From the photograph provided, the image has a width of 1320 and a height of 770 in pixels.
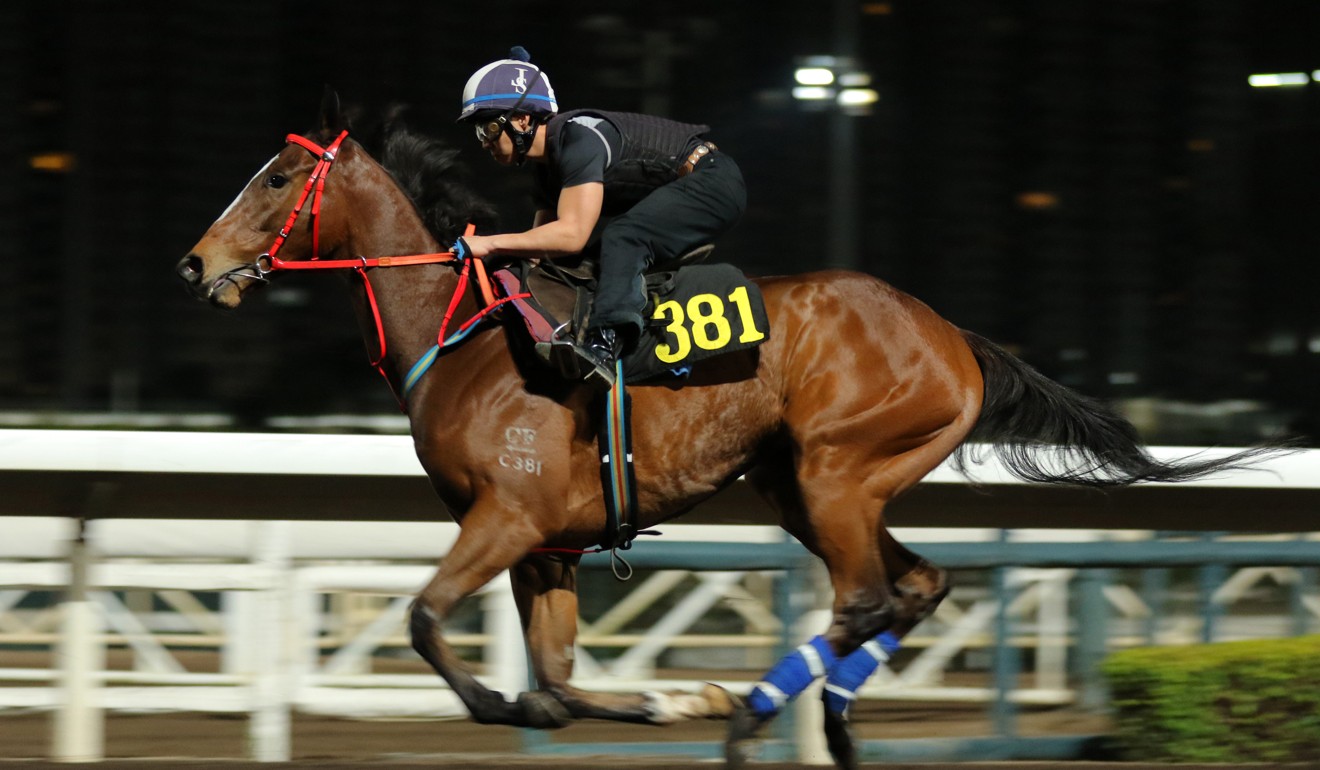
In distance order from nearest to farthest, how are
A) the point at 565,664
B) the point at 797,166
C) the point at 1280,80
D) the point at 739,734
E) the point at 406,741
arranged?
the point at 739,734 < the point at 565,664 < the point at 406,741 < the point at 797,166 < the point at 1280,80

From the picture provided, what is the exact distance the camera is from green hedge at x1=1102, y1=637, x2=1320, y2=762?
4.61m

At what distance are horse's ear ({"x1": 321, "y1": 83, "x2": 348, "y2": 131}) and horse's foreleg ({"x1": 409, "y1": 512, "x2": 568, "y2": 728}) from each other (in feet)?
3.42

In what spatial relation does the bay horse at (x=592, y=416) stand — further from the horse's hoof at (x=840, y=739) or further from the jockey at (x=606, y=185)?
the jockey at (x=606, y=185)

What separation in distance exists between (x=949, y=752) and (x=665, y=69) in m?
2.91

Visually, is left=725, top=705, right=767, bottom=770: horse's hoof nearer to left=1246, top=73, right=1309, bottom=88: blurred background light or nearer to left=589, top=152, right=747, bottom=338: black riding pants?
left=589, top=152, right=747, bottom=338: black riding pants

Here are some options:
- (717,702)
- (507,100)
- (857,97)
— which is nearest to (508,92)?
(507,100)

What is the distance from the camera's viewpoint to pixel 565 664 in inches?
157

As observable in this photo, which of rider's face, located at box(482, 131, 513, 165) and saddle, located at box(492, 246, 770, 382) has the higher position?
rider's face, located at box(482, 131, 513, 165)

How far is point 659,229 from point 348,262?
0.78 meters

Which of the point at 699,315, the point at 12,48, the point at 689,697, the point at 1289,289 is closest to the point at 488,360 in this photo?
the point at 699,315

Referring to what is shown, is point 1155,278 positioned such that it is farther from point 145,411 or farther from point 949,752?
point 145,411

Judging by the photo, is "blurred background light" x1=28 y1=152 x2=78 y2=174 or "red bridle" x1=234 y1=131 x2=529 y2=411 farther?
"blurred background light" x1=28 y1=152 x2=78 y2=174

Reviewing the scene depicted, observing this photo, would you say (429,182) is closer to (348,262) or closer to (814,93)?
(348,262)

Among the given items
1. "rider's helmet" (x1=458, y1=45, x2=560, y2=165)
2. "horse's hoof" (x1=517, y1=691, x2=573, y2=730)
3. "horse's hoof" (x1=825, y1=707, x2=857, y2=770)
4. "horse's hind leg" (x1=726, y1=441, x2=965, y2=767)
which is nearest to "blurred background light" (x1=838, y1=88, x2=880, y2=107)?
"horse's hind leg" (x1=726, y1=441, x2=965, y2=767)
